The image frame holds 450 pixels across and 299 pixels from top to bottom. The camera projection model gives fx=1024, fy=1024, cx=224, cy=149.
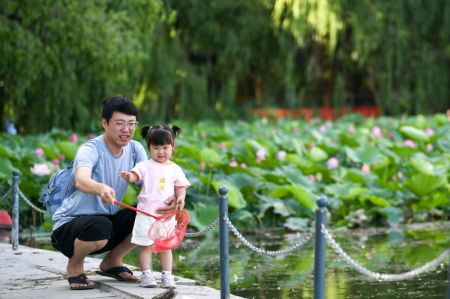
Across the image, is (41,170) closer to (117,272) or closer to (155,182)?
(117,272)

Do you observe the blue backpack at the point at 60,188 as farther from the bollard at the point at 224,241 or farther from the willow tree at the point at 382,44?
the willow tree at the point at 382,44

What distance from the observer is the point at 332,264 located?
692cm

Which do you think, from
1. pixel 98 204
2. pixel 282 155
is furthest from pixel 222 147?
pixel 98 204

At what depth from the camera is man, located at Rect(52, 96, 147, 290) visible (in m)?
5.01

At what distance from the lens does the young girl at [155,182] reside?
4.95 metres

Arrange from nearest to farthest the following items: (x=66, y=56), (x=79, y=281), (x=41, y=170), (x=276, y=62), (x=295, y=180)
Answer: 1. (x=79, y=281)
2. (x=41, y=170)
3. (x=295, y=180)
4. (x=66, y=56)
5. (x=276, y=62)

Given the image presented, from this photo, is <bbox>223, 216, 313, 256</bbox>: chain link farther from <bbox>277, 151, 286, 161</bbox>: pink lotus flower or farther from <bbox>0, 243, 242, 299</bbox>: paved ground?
<bbox>277, 151, 286, 161</bbox>: pink lotus flower

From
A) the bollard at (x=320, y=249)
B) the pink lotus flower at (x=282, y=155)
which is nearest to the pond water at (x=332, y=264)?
the bollard at (x=320, y=249)

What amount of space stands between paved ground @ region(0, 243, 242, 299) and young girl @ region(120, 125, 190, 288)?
0.15 m

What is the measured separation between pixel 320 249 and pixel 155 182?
4.11ft

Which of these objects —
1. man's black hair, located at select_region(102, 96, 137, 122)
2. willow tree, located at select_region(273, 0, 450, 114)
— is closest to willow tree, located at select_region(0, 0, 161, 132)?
willow tree, located at select_region(273, 0, 450, 114)

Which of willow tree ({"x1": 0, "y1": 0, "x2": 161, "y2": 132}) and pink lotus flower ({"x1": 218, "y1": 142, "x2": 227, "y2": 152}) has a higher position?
willow tree ({"x1": 0, "y1": 0, "x2": 161, "y2": 132})

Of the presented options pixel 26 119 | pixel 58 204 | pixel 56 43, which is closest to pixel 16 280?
pixel 58 204

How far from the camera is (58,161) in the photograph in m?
10.3
